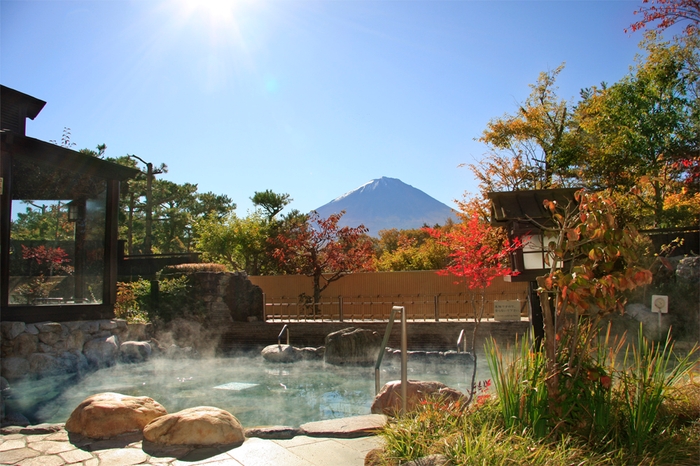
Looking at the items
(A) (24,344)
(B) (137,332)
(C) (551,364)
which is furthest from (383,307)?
(C) (551,364)

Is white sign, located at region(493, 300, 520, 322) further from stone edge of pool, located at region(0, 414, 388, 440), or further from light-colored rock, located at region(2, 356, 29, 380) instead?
light-colored rock, located at region(2, 356, 29, 380)

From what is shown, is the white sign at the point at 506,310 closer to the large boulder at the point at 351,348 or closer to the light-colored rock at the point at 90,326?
the large boulder at the point at 351,348

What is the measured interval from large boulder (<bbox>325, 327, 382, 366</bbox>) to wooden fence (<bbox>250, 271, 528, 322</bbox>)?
4.63 m

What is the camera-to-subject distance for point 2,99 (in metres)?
10.9

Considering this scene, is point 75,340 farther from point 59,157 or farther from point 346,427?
point 346,427

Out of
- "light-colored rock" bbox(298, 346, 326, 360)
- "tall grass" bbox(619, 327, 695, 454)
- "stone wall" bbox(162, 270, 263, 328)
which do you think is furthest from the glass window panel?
"tall grass" bbox(619, 327, 695, 454)

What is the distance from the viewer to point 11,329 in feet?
28.9

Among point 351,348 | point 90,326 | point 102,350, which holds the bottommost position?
point 351,348

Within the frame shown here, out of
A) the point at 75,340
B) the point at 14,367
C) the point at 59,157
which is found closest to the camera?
the point at 14,367

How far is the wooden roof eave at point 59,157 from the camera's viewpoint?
9.29m

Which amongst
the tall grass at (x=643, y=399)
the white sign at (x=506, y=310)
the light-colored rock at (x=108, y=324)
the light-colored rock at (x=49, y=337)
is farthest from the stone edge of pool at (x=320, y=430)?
the white sign at (x=506, y=310)

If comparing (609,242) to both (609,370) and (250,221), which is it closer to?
(609,370)

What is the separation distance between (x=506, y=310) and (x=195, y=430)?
9.37 m

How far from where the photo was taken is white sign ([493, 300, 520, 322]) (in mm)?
12258
